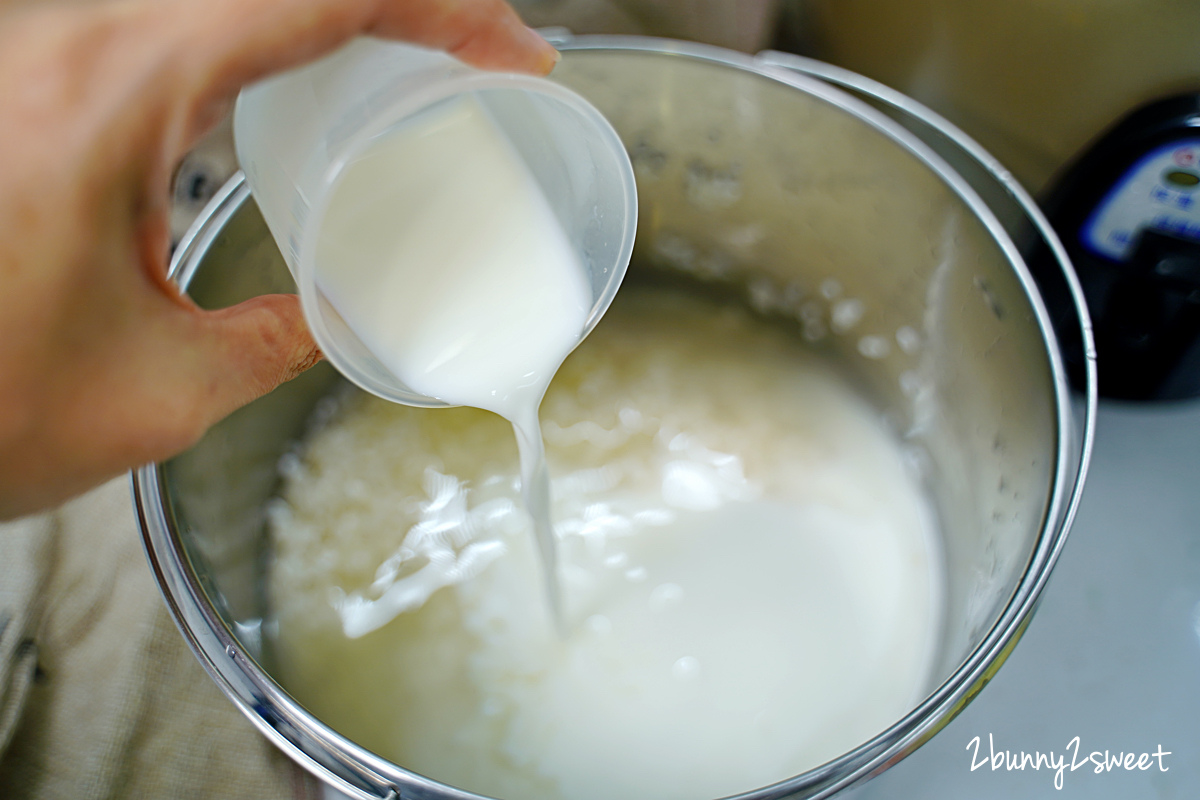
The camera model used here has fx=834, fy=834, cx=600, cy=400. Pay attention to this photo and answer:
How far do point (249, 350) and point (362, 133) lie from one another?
0.45 feet

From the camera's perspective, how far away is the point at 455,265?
1.70ft

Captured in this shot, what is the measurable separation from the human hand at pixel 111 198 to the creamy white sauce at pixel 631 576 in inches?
15.5

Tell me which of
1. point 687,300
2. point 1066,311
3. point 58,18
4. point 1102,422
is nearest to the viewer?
point 58,18

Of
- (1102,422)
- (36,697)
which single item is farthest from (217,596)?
(1102,422)

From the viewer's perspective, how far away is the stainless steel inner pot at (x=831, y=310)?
48 cm

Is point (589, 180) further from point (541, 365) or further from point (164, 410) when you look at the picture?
point (164, 410)

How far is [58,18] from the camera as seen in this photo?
0.33 m

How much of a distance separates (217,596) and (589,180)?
39 centimetres

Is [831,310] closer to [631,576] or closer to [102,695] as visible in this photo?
[631,576]

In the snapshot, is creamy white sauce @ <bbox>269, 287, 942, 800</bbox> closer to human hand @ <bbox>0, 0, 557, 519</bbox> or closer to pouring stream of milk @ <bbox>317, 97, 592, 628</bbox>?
pouring stream of milk @ <bbox>317, 97, 592, 628</bbox>

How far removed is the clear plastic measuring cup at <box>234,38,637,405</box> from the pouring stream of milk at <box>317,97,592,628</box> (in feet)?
0.04

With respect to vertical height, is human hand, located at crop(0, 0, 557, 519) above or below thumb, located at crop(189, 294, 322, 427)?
above

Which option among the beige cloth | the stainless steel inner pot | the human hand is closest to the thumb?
the human hand

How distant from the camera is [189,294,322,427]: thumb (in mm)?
423
